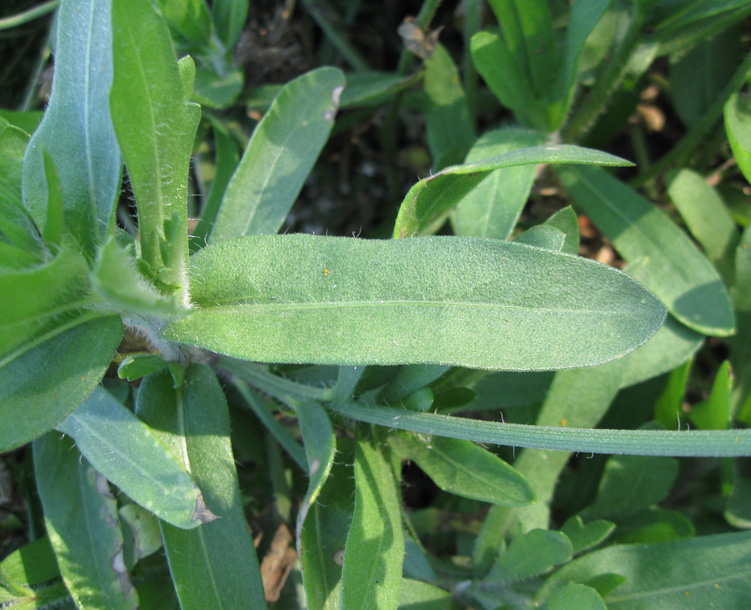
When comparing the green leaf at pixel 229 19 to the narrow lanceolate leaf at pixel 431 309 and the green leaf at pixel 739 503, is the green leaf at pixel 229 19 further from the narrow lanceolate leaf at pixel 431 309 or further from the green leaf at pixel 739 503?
the green leaf at pixel 739 503

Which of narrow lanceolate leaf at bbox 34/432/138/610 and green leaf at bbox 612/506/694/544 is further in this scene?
green leaf at bbox 612/506/694/544

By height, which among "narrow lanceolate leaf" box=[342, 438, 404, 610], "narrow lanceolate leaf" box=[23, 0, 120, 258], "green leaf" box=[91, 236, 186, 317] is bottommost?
"narrow lanceolate leaf" box=[342, 438, 404, 610]

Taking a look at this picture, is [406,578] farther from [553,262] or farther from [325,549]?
[553,262]

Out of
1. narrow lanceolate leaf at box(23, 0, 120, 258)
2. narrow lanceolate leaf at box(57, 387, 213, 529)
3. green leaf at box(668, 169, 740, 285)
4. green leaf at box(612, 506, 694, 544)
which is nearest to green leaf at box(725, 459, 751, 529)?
green leaf at box(612, 506, 694, 544)

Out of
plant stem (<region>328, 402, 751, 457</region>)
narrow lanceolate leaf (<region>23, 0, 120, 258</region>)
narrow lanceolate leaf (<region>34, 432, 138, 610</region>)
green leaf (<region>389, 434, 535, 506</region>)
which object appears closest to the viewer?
plant stem (<region>328, 402, 751, 457</region>)

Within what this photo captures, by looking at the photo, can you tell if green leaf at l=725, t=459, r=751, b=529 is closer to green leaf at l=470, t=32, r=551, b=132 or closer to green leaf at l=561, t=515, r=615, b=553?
green leaf at l=561, t=515, r=615, b=553

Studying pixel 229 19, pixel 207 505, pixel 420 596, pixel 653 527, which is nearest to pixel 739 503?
pixel 653 527
